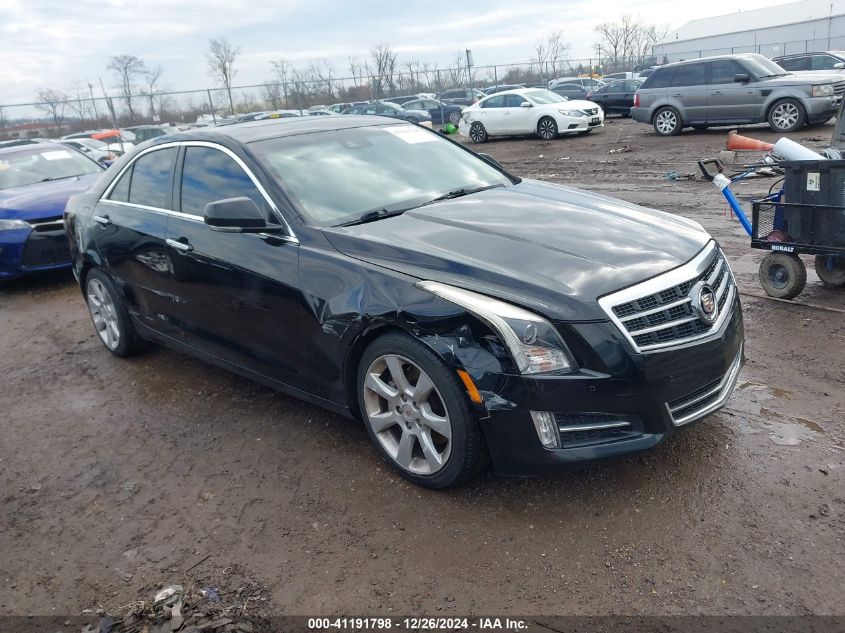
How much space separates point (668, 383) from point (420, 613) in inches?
54.0

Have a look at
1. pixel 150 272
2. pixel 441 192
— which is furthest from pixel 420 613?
pixel 150 272

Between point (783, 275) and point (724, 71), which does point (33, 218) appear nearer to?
point (783, 275)

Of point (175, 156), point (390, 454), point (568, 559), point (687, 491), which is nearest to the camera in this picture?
point (568, 559)

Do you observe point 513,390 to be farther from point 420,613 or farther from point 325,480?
point 325,480

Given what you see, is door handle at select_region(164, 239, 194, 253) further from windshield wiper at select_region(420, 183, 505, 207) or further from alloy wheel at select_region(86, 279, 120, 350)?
windshield wiper at select_region(420, 183, 505, 207)

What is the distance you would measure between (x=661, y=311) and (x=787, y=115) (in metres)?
15.4

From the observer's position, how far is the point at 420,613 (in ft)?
8.86

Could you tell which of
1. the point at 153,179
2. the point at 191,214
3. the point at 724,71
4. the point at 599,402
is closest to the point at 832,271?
the point at 599,402

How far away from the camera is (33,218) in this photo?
8211 mm

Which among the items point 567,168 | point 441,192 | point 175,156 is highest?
point 175,156

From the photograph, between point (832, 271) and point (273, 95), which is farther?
point (273, 95)

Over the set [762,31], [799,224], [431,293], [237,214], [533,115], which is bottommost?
[533,115]

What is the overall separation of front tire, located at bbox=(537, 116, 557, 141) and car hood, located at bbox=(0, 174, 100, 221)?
14.5 m

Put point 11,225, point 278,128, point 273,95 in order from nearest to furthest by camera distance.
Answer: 1. point 278,128
2. point 11,225
3. point 273,95
